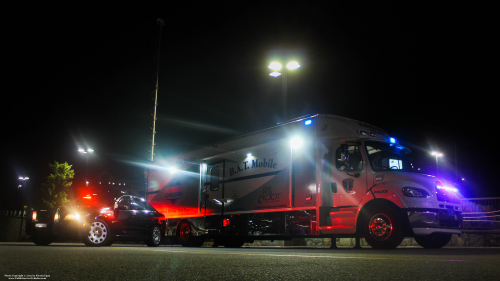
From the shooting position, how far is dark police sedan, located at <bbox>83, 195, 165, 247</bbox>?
42.7 feet

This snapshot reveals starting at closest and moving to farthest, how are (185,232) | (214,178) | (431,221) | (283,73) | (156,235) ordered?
1. (431,221)
2. (283,73)
3. (156,235)
4. (214,178)
5. (185,232)

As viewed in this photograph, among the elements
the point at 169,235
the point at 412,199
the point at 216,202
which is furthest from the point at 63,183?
the point at 412,199

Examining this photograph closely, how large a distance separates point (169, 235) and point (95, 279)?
509 inches

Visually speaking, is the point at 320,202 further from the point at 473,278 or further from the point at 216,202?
the point at 473,278

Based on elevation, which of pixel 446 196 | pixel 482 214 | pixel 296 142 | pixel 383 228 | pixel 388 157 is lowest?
pixel 383 228

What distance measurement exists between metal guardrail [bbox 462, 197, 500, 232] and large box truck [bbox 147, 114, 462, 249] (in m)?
5.41

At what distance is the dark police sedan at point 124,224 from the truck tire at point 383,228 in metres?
6.83

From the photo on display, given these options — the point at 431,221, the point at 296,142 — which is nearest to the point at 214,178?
the point at 296,142

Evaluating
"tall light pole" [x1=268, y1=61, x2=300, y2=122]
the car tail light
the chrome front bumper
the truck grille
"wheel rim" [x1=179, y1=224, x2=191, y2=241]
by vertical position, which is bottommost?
"wheel rim" [x1=179, y1=224, x2=191, y2=241]

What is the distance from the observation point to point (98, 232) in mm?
13055

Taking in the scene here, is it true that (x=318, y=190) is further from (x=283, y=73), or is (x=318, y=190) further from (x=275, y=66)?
(x=275, y=66)

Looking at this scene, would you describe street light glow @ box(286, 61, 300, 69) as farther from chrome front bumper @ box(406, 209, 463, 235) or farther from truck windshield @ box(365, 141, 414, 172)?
chrome front bumper @ box(406, 209, 463, 235)

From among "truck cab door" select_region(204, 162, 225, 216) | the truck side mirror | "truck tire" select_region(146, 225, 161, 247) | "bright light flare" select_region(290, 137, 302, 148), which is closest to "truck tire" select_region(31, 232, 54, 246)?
"truck tire" select_region(146, 225, 161, 247)

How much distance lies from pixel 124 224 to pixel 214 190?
126 inches
